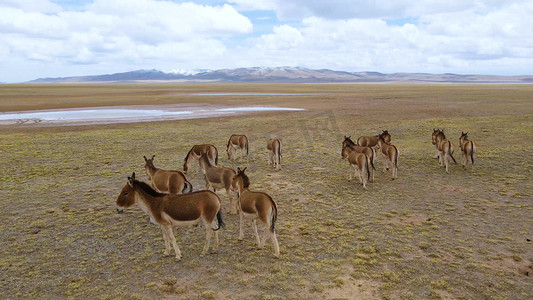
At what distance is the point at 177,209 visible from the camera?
8008 millimetres

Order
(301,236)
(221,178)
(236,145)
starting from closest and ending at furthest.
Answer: (301,236), (221,178), (236,145)

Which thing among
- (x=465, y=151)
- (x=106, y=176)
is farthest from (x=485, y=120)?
(x=106, y=176)

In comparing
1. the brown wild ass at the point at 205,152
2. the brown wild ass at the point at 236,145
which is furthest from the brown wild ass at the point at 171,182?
the brown wild ass at the point at 236,145

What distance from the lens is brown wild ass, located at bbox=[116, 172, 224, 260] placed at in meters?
8.01

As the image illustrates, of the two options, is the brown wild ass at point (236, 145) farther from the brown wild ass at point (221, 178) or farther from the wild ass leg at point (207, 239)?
the wild ass leg at point (207, 239)

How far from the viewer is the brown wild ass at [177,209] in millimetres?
8008

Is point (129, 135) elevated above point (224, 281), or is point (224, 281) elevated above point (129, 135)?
point (129, 135)

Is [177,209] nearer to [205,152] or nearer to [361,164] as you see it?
[205,152]

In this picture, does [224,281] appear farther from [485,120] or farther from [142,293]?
[485,120]

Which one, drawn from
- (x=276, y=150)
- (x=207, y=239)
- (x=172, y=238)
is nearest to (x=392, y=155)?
(x=276, y=150)

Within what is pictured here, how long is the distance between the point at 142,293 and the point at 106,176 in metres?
10.3

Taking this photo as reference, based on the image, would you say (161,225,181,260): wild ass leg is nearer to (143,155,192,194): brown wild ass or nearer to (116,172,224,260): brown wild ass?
(116,172,224,260): brown wild ass

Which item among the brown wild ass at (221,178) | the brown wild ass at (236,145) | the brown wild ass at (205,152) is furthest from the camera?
the brown wild ass at (236,145)

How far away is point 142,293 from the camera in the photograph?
6.97 meters
